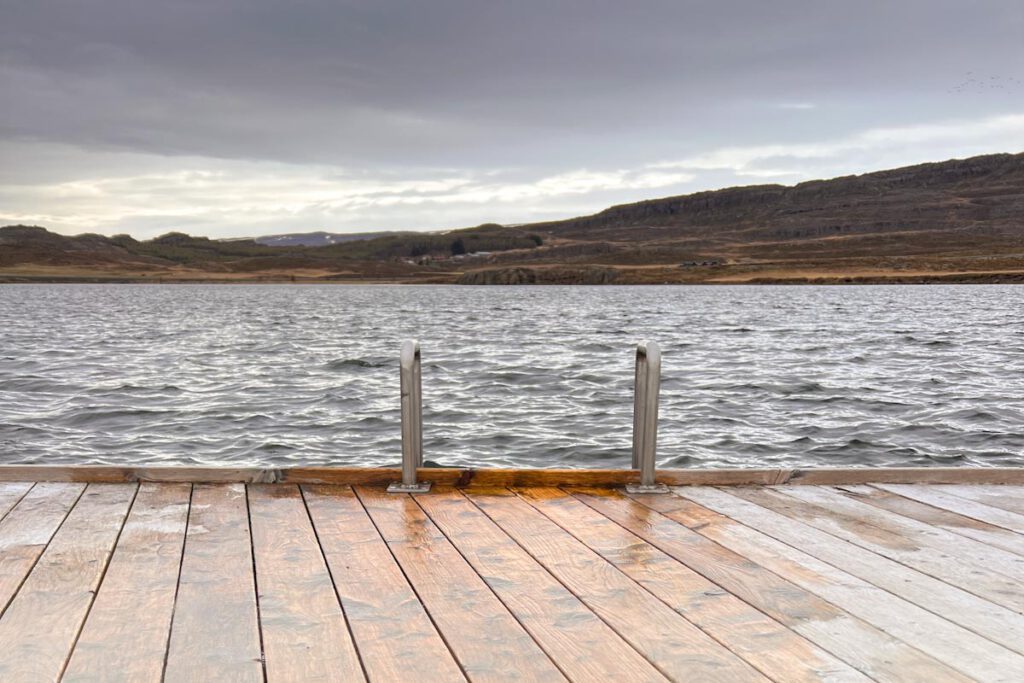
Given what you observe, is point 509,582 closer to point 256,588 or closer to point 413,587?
point 413,587

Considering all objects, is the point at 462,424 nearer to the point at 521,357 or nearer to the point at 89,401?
the point at 89,401

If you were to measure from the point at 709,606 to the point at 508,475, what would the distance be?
2.20 metres

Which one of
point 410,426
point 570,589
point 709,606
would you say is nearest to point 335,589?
point 570,589

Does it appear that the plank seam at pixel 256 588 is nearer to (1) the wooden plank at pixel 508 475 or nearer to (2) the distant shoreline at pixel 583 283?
(1) the wooden plank at pixel 508 475

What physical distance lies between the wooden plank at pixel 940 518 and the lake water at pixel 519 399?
5.16 metres

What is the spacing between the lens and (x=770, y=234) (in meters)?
180

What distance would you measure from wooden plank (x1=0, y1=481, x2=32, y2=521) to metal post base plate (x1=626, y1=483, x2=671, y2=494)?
361 cm

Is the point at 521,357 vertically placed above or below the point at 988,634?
below

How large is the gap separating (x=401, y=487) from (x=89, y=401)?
43.2 ft

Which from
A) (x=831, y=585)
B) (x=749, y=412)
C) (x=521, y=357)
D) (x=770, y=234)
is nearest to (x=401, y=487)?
(x=831, y=585)

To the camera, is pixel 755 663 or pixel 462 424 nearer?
pixel 755 663

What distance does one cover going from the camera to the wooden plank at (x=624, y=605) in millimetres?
3082

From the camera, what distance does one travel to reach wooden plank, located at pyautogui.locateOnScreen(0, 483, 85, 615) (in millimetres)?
3932

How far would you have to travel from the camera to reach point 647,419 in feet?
18.5
